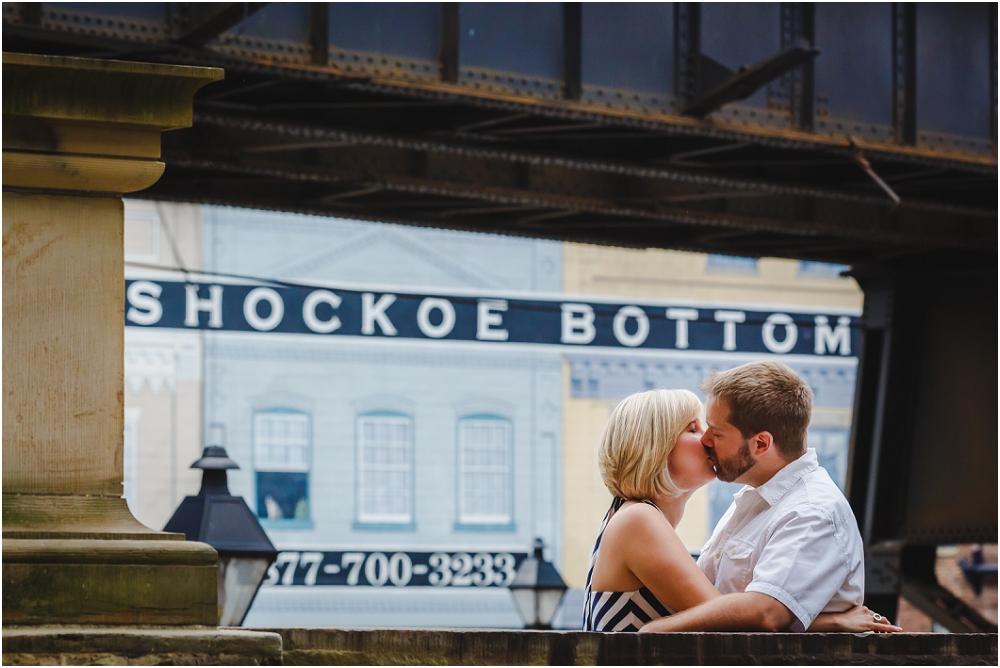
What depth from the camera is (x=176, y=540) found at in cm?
344

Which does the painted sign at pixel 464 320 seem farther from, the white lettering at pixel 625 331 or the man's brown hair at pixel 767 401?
the man's brown hair at pixel 767 401

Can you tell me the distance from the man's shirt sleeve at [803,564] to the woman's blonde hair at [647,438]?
32 cm

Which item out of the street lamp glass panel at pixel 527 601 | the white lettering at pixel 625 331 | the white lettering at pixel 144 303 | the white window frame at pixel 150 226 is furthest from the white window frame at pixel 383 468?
the street lamp glass panel at pixel 527 601

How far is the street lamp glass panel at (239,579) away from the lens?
26.9 feet

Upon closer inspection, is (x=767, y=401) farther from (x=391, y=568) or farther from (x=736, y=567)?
(x=391, y=568)

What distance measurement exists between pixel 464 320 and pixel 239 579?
7.92 meters

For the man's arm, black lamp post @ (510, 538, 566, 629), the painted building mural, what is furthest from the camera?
the painted building mural

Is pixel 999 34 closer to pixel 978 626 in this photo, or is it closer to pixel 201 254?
pixel 978 626

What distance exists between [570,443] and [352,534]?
4.50m

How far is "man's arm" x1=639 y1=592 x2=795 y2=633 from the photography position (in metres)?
3.68

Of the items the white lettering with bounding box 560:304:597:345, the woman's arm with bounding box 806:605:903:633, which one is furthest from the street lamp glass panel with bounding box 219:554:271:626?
the white lettering with bounding box 560:304:597:345

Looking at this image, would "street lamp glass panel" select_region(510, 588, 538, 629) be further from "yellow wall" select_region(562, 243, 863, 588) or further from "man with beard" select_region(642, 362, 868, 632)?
"yellow wall" select_region(562, 243, 863, 588)

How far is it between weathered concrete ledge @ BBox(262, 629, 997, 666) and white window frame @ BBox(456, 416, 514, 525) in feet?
78.1

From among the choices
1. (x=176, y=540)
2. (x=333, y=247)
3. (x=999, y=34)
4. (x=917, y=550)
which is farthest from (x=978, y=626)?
(x=333, y=247)
